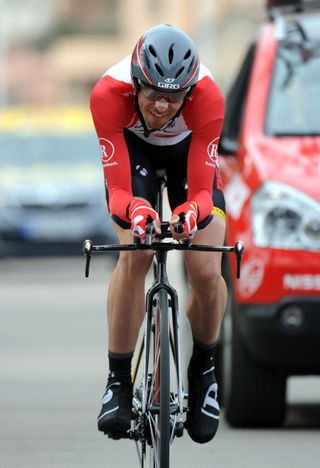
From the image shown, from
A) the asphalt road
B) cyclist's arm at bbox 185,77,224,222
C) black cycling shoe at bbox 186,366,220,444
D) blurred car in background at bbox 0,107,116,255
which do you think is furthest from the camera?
blurred car in background at bbox 0,107,116,255

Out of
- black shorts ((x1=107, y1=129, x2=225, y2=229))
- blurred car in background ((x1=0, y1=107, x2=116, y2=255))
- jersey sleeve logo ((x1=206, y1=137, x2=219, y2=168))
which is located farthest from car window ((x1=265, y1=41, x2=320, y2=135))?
blurred car in background ((x1=0, y1=107, x2=116, y2=255))

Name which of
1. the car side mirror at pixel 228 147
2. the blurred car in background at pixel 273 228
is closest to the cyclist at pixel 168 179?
the blurred car in background at pixel 273 228

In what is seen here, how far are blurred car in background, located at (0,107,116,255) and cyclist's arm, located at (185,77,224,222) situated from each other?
14938mm

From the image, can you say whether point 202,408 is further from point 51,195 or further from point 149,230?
point 51,195

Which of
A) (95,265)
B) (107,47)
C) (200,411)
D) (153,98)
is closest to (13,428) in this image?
(200,411)

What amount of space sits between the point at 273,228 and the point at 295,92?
1195 millimetres

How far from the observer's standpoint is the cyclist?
7.04m

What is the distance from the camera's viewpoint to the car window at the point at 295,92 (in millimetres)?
9828

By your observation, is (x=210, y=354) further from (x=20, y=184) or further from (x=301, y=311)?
(x=20, y=184)

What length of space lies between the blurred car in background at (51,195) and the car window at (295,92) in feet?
39.9

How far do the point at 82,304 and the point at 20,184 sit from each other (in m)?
4.89

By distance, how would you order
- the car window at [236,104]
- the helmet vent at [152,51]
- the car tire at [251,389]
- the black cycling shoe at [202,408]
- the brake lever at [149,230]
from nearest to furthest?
the brake lever at [149,230], the helmet vent at [152,51], the black cycling shoe at [202,408], the car tire at [251,389], the car window at [236,104]

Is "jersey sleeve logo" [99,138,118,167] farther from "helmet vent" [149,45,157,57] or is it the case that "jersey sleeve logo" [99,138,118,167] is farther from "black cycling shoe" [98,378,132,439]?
"black cycling shoe" [98,378,132,439]

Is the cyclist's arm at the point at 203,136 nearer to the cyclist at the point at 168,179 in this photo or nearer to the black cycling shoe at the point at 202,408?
the cyclist at the point at 168,179
